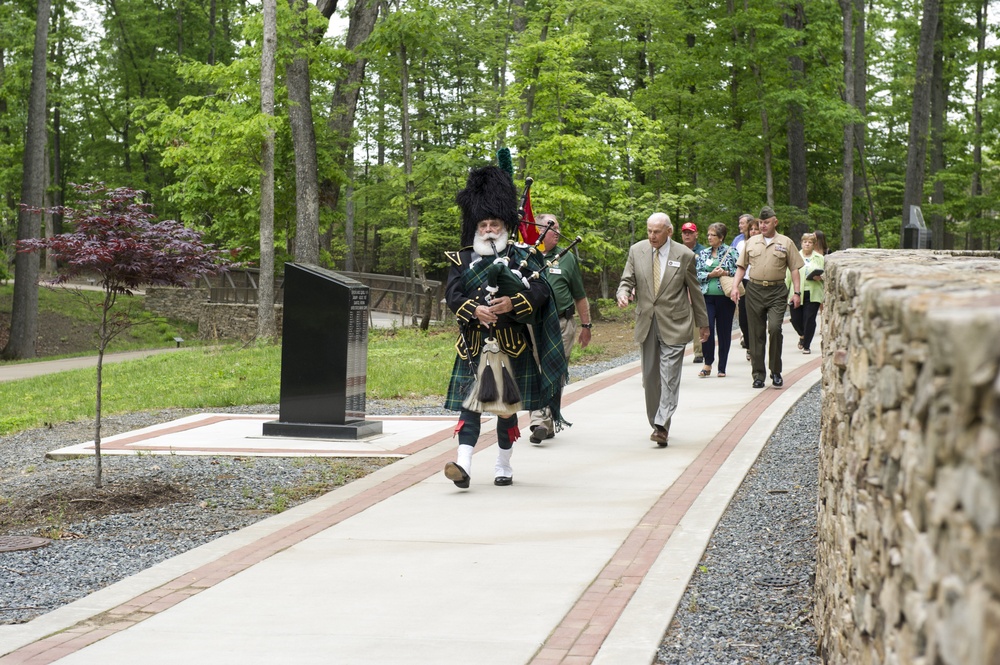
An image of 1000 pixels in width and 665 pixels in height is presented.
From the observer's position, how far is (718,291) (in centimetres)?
1488

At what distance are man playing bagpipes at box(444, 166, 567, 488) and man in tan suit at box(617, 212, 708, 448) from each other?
184 cm

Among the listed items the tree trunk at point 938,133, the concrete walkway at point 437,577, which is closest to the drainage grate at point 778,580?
the concrete walkway at point 437,577

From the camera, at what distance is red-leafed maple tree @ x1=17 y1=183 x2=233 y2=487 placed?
7918 mm

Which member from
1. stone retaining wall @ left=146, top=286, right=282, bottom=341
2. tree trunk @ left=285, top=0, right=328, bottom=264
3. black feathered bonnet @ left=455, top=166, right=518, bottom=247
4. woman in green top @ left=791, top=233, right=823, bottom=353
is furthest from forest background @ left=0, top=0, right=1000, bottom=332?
black feathered bonnet @ left=455, top=166, right=518, bottom=247

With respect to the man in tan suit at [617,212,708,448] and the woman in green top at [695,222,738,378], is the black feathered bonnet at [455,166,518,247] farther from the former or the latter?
the woman in green top at [695,222,738,378]

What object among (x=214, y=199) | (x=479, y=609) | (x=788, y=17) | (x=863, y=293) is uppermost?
(x=788, y=17)

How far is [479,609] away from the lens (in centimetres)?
512

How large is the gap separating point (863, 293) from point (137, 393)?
14163 mm

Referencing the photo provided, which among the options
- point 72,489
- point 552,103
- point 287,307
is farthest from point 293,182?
point 72,489

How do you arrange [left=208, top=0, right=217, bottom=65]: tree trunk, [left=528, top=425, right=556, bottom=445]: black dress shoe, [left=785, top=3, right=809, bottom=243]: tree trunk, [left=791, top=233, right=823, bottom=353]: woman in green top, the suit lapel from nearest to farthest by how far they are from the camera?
[left=528, top=425, right=556, bottom=445]: black dress shoe
the suit lapel
[left=791, top=233, right=823, bottom=353]: woman in green top
[left=785, top=3, right=809, bottom=243]: tree trunk
[left=208, top=0, right=217, bottom=65]: tree trunk

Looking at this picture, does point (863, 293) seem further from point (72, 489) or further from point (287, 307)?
point (287, 307)

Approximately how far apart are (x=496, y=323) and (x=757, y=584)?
288cm

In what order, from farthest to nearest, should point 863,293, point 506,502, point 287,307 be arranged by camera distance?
point 287,307 < point 506,502 < point 863,293

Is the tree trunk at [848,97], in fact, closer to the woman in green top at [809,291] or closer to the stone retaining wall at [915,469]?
the woman in green top at [809,291]
